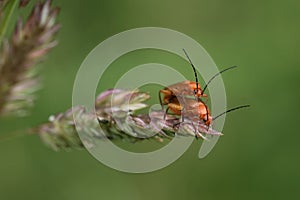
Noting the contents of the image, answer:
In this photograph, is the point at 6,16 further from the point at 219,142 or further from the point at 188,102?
the point at 219,142

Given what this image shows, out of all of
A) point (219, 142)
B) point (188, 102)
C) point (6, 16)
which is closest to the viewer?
point (6, 16)

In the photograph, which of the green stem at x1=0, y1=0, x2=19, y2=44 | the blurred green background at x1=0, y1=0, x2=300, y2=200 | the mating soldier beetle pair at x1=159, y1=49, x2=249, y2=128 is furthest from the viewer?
the blurred green background at x1=0, y1=0, x2=300, y2=200

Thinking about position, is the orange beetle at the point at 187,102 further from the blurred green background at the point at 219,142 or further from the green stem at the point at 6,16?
the blurred green background at the point at 219,142

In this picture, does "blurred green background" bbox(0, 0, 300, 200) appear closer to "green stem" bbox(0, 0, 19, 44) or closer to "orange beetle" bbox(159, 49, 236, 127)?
"orange beetle" bbox(159, 49, 236, 127)

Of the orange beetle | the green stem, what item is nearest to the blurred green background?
the orange beetle

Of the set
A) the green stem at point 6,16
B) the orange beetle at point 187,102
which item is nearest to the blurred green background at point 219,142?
the orange beetle at point 187,102

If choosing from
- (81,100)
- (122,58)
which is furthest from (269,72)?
(81,100)

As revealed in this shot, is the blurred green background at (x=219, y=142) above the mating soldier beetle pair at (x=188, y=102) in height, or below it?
above

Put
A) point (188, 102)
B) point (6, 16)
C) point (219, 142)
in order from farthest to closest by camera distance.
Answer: point (219, 142) → point (188, 102) → point (6, 16)

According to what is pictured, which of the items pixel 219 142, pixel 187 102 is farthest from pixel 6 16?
pixel 219 142
